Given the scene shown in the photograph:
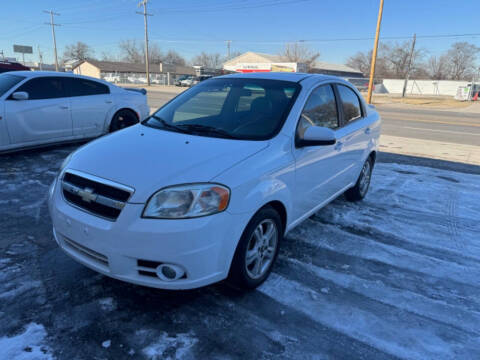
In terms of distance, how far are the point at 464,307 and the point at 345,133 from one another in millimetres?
2052

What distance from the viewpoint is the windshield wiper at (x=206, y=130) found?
310 cm

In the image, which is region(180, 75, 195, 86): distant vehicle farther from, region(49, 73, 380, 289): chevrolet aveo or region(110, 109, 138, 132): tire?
region(49, 73, 380, 289): chevrolet aveo

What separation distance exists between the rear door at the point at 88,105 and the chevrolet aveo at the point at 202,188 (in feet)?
13.2

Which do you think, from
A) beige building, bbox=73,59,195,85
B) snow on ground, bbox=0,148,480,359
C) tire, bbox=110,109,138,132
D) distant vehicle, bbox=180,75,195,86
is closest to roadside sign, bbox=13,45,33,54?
beige building, bbox=73,59,195,85

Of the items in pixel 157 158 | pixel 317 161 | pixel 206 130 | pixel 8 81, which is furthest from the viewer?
pixel 8 81

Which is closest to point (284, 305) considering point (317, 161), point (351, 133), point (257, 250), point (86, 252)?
point (257, 250)

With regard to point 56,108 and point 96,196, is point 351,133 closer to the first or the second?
point 96,196

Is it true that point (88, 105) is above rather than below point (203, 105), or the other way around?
below

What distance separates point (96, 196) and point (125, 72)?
8470 centimetres

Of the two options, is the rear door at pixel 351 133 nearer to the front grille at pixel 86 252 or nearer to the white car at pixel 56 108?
the front grille at pixel 86 252

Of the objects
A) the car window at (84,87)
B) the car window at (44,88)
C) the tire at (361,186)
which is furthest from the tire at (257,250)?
the car window at (84,87)

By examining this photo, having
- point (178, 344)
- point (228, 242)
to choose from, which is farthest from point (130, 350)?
point (228, 242)

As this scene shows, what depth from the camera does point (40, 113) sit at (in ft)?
21.1

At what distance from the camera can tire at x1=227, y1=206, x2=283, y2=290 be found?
2.60 meters
